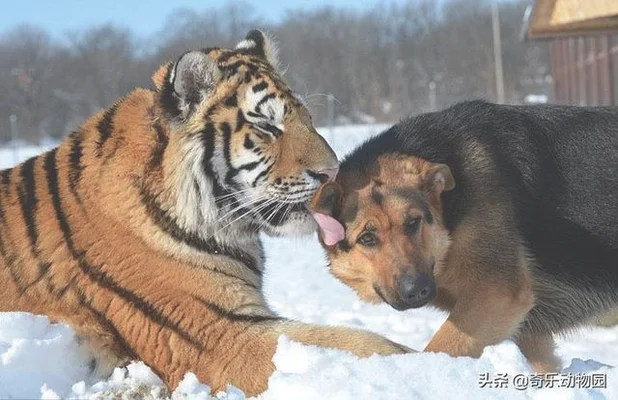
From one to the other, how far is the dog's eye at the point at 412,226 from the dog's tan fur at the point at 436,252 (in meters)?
0.02

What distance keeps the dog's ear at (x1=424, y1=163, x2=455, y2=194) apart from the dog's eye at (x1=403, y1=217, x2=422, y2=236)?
9.7 inches

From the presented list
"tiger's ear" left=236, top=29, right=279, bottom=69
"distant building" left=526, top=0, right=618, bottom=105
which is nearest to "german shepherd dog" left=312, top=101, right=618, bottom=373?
"tiger's ear" left=236, top=29, right=279, bottom=69

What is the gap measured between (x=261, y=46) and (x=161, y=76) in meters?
0.72

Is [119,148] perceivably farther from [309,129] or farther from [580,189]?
[580,189]

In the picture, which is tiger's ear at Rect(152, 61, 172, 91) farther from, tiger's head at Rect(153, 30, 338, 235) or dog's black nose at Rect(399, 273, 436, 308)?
dog's black nose at Rect(399, 273, 436, 308)

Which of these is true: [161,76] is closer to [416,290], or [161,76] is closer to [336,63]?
[416,290]

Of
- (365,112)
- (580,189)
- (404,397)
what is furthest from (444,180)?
(365,112)

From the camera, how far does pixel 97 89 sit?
193 ft

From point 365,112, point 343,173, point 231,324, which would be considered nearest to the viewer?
point 231,324

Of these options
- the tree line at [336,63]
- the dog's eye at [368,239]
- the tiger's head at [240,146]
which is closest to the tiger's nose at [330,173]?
the tiger's head at [240,146]

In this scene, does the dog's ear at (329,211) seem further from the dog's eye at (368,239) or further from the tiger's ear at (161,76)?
the tiger's ear at (161,76)

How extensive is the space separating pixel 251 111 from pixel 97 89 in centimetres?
5684

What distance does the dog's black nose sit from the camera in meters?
4.18

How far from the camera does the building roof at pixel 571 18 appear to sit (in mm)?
9891
